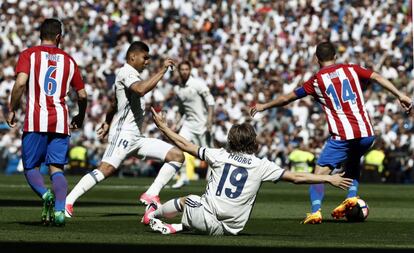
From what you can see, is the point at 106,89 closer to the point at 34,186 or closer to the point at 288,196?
the point at 288,196

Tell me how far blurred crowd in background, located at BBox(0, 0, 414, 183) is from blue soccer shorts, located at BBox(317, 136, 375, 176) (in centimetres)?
1535

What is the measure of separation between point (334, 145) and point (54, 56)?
3627 millimetres

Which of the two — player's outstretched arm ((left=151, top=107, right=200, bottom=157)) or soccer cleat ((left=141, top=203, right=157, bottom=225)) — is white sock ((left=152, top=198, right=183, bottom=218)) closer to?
soccer cleat ((left=141, top=203, right=157, bottom=225))

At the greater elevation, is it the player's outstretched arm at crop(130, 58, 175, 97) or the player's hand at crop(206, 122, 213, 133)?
the player's outstretched arm at crop(130, 58, 175, 97)

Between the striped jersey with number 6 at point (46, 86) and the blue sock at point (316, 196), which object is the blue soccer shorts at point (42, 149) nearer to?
the striped jersey with number 6 at point (46, 86)

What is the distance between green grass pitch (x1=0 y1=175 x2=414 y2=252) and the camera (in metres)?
10.6

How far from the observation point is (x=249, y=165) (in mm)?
11281

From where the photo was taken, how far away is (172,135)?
36.0 feet

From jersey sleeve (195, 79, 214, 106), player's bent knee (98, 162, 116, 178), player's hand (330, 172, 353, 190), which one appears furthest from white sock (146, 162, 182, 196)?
jersey sleeve (195, 79, 214, 106)

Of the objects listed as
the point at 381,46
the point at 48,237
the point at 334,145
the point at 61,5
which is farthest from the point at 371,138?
the point at 61,5

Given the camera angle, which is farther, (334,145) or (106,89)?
(106,89)

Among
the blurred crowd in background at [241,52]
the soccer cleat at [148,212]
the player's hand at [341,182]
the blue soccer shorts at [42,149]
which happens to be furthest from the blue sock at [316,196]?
the blurred crowd in background at [241,52]

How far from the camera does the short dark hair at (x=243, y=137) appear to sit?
11.2m

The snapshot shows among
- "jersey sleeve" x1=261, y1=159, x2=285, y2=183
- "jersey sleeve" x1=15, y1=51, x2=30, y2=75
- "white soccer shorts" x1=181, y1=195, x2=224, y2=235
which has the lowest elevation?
"white soccer shorts" x1=181, y1=195, x2=224, y2=235
